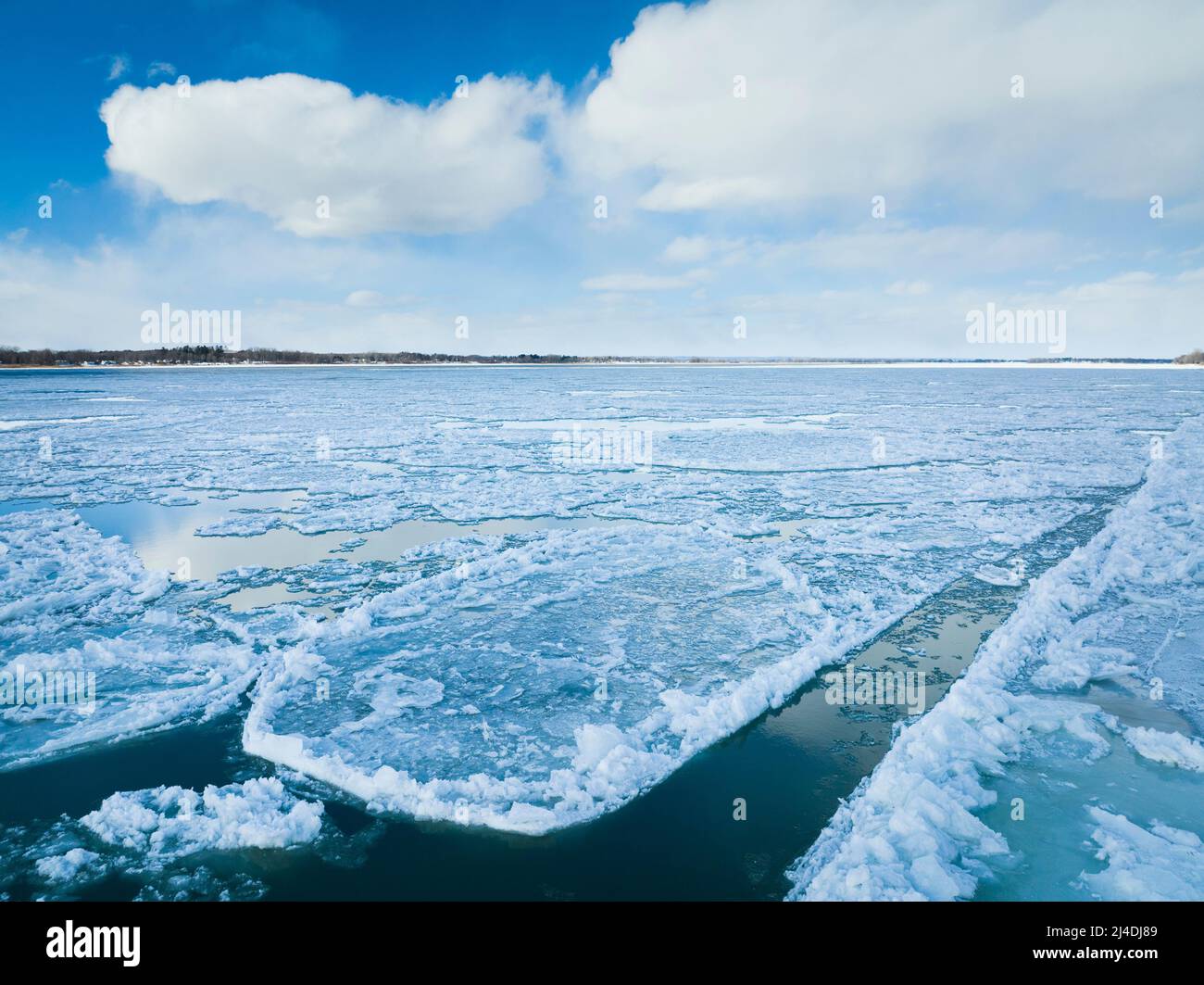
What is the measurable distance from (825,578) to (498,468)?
910cm

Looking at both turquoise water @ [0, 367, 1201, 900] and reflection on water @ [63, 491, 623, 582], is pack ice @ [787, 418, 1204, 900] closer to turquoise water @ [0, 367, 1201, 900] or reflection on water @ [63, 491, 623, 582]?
turquoise water @ [0, 367, 1201, 900]

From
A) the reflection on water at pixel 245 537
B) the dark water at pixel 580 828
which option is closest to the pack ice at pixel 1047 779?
the dark water at pixel 580 828

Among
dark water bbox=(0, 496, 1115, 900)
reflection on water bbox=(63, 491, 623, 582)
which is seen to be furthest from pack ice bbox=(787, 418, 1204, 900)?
reflection on water bbox=(63, 491, 623, 582)

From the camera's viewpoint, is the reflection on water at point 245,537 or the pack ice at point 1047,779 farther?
the reflection on water at point 245,537

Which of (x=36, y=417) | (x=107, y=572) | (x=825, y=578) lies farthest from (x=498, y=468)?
(x=36, y=417)

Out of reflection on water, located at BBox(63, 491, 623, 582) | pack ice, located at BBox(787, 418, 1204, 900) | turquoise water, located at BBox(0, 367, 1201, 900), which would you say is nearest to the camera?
pack ice, located at BBox(787, 418, 1204, 900)

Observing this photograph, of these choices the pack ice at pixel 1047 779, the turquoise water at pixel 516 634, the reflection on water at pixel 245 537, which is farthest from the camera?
the reflection on water at pixel 245 537

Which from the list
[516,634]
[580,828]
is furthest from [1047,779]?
A: [516,634]

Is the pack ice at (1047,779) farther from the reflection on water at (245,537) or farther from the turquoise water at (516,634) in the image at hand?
the reflection on water at (245,537)

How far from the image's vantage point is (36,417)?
27328 mm

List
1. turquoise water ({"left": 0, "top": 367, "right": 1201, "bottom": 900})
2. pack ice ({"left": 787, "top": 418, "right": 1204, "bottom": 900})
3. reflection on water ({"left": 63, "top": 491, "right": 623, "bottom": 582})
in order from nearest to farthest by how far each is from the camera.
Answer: pack ice ({"left": 787, "top": 418, "right": 1204, "bottom": 900}) → turquoise water ({"left": 0, "top": 367, "right": 1201, "bottom": 900}) → reflection on water ({"left": 63, "top": 491, "right": 623, "bottom": 582})

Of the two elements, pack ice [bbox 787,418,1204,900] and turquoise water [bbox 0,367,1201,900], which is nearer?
pack ice [bbox 787,418,1204,900]

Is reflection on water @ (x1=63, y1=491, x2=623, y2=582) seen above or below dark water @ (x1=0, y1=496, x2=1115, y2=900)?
above

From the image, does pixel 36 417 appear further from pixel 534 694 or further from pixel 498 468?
pixel 534 694
